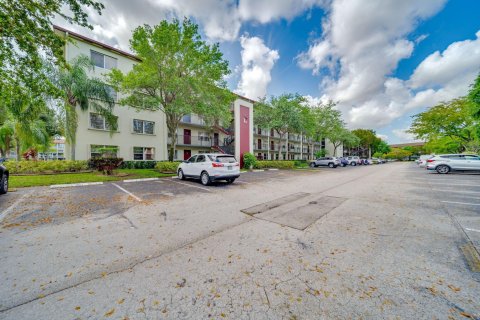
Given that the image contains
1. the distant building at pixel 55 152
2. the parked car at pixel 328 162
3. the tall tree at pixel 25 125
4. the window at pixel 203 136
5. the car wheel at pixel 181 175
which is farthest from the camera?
the distant building at pixel 55 152

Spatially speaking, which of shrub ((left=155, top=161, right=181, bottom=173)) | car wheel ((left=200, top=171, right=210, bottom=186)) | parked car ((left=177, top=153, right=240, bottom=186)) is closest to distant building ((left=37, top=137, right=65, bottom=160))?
shrub ((left=155, top=161, right=181, bottom=173))

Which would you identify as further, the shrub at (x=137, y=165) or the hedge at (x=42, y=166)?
the shrub at (x=137, y=165)

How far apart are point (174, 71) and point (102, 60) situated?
9268 mm

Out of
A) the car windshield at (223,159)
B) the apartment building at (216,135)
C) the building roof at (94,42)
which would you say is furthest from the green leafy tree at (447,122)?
the building roof at (94,42)

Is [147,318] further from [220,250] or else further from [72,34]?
[72,34]

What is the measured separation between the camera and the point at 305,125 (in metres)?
27.7

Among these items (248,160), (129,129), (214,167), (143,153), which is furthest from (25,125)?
(248,160)

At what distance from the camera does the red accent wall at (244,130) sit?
21.6 m

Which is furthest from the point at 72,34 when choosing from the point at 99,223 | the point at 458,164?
the point at 458,164

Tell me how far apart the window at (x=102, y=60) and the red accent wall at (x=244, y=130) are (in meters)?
13.9

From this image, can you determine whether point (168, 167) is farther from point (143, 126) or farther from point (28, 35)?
point (28, 35)

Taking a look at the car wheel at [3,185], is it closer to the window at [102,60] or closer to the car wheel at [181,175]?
the car wheel at [181,175]

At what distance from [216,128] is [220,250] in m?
25.2

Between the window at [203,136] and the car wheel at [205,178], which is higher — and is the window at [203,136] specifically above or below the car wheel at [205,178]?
above
